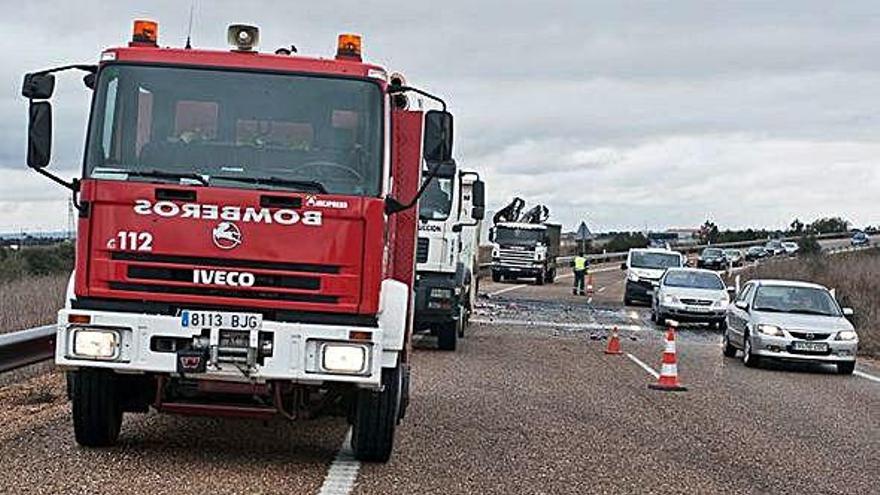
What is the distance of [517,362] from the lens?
19953 mm

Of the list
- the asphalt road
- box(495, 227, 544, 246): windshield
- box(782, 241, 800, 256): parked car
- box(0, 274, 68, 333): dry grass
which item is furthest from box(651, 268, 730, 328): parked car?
box(782, 241, 800, 256): parked car

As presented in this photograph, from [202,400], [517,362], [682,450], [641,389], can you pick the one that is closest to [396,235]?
[202,400]

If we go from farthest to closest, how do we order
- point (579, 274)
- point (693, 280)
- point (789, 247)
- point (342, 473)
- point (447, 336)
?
point (789, 247), point (579, 274), point (693, 280), point (447, 336), point (342, 473)

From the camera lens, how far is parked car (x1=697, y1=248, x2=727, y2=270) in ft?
249

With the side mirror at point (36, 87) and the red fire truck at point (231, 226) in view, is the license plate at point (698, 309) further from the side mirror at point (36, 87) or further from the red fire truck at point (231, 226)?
the side mirror at point (36, 87)

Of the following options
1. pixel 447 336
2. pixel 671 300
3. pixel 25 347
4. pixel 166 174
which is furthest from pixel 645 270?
pixel 166 174

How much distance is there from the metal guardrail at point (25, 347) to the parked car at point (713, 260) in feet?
217

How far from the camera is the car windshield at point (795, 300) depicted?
869 inches

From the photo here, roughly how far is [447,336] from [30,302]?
258 inches

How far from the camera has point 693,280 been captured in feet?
112

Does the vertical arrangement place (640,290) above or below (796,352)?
below

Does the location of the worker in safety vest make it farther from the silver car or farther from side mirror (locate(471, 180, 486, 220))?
side mirror (locate(471, 180, 486, 220))

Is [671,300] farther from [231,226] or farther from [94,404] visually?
[231,226]

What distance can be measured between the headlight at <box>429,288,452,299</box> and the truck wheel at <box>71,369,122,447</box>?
10.8 meters
